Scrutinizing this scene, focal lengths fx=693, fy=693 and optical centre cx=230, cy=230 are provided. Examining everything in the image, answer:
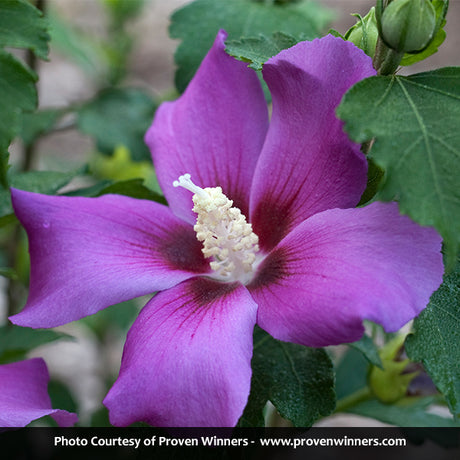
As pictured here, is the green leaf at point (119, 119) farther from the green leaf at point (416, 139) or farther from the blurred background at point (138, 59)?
the blurred background at point (138, 59)

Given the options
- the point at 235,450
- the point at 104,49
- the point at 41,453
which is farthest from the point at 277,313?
the point at 104,49

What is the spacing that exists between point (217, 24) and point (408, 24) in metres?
0.47

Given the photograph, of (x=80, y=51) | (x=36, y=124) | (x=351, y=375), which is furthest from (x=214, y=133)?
(x=80, y=51)

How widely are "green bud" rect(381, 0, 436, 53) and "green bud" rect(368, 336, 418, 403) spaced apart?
0.48 meters

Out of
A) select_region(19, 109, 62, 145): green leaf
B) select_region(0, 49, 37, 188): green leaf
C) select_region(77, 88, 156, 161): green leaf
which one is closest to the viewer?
select_region(0, 49, 37, 188): green leaf

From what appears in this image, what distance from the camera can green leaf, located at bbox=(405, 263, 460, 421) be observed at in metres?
0.69

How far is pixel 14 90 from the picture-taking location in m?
0.72

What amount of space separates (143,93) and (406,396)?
107 cm

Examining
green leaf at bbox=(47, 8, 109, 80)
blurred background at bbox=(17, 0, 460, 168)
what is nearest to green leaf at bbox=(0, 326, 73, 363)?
green leaf at bbox=(47, 8, 109, 80)

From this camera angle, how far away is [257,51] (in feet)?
2.53

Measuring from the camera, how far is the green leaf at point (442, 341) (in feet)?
2.25

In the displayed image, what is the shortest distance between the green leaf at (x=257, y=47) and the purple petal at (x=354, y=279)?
0.60 feet

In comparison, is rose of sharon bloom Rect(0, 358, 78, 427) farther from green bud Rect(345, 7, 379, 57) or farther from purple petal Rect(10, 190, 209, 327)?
green bud Rect(345, 7, 379, 57)

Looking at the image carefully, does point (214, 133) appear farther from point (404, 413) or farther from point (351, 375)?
point (351, 375)
